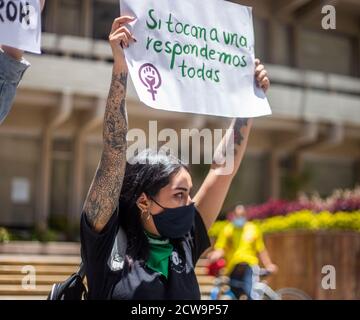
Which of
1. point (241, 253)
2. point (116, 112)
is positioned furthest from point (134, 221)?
point (241, 253)

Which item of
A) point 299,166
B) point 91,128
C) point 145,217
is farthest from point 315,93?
point 145,217

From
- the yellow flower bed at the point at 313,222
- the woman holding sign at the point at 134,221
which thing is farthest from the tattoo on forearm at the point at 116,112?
the yellow flower bed at the point at 313,222

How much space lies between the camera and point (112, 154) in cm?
276

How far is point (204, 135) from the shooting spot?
3934mm

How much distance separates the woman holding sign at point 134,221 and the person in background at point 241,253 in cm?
516

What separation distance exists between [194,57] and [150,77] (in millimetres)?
354

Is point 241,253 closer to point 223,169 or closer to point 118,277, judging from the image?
point 223,169

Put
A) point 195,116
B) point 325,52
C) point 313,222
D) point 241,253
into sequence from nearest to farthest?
point 241,253 → point 313,222 → point 195,116 → point 325,52

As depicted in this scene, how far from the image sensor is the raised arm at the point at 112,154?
8.81ft

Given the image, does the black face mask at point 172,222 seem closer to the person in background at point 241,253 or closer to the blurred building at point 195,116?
the person in background at point 241,253

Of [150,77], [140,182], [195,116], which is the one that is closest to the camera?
[140,182]

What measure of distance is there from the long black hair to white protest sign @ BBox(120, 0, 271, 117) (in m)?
0.28

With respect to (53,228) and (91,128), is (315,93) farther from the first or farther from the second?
(53,228)
